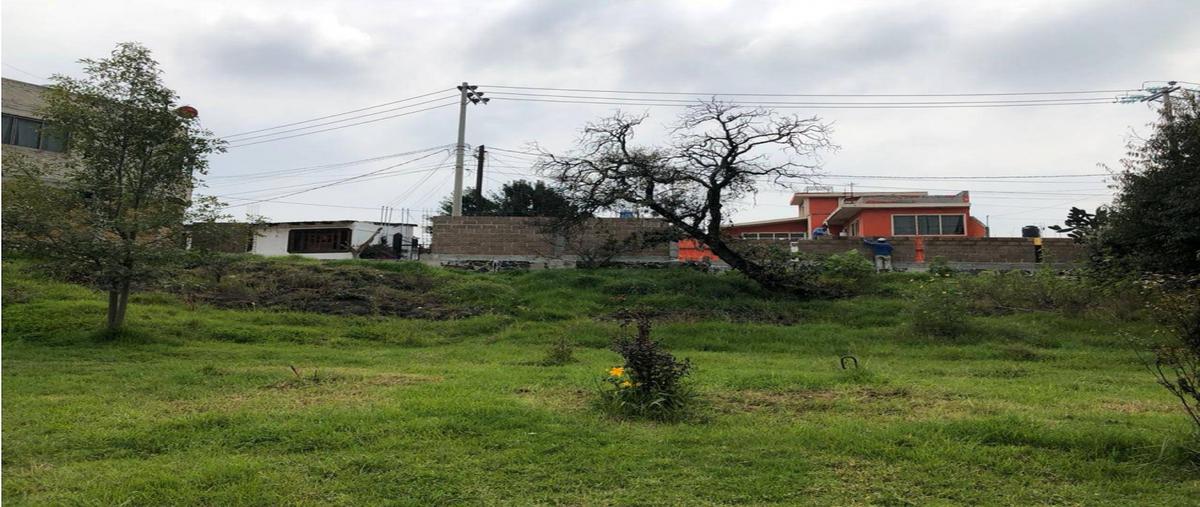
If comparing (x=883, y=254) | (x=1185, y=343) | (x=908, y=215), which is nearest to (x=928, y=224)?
(x=908, y=215)

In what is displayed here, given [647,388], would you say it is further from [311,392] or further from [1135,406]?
[1135,406]

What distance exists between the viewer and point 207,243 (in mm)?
11914

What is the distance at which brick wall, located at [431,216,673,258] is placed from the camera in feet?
66.1

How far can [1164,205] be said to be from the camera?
13594 mm

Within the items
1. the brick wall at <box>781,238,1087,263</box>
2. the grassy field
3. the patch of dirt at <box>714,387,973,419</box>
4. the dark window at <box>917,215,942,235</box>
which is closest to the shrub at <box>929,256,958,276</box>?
the brick wall at <box>781,238,1087,263</box>

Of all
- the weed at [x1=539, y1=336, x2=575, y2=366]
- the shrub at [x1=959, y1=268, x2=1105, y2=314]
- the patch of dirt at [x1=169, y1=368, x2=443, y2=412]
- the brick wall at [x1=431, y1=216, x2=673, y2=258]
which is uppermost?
the brick wall at [x1=431, y1=216, x2=673, y2=258]

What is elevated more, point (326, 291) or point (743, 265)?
point (743, 265)

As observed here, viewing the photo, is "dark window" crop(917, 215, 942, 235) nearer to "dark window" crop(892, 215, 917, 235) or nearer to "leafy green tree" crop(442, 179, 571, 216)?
"dark window" crop(892, 215, 917, 235)

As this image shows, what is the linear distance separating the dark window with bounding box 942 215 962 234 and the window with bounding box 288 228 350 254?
2631cm

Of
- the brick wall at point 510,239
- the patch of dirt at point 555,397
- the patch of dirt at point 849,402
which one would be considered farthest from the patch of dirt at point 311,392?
the brick wall at point 510,239

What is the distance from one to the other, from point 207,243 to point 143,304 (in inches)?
139

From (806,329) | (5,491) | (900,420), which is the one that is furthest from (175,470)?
(806,329)

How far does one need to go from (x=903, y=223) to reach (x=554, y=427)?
30497 mm

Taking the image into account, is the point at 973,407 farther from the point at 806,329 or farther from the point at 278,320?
Answer: the point at 278,320
